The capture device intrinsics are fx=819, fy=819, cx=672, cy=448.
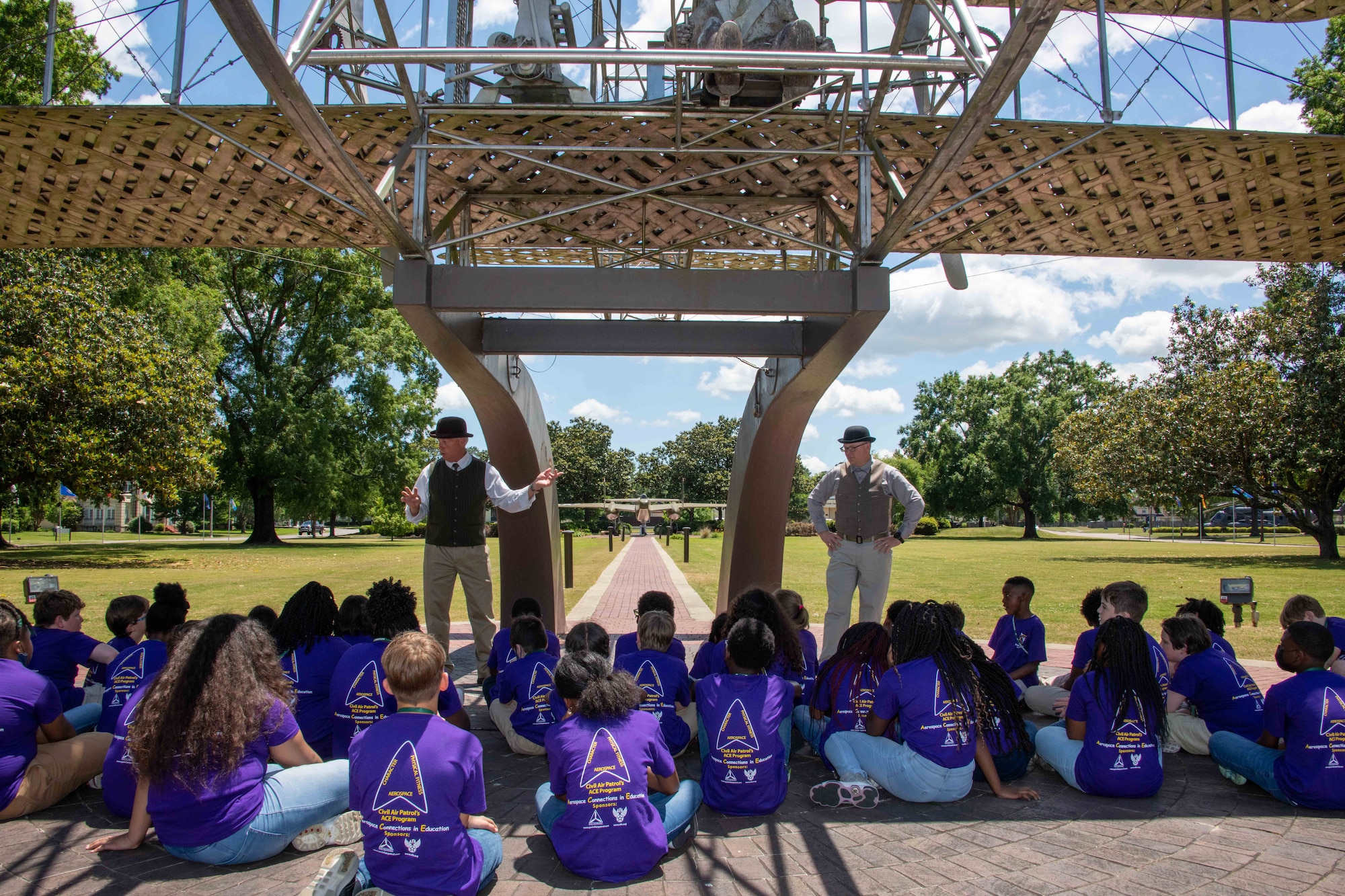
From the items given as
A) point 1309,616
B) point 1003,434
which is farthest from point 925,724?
point 1003,434

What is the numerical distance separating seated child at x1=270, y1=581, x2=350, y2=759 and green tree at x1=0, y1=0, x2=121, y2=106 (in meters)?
18.4

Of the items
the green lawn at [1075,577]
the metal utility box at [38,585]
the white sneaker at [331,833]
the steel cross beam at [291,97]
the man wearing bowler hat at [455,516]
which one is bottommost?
the green lawn at [1075,577]

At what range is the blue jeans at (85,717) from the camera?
15.8 feet

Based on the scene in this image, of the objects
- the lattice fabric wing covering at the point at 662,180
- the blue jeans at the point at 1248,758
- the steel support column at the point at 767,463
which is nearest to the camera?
the blue jeans at the point at 1248,758

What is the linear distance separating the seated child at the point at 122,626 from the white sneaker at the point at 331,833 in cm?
228

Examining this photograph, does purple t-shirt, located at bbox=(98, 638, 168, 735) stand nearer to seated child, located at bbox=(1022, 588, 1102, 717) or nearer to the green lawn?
seated child, located at bbox=(1022, 588, 1102, 717)

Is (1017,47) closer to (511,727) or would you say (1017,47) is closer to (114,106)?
(511,727)

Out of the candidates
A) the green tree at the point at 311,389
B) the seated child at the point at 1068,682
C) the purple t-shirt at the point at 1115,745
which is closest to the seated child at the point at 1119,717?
the purple t-shirt at the point at 1115,745

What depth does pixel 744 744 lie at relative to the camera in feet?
12.5

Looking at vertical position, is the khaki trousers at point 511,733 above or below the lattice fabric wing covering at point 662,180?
below

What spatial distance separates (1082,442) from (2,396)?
3785 centimetres

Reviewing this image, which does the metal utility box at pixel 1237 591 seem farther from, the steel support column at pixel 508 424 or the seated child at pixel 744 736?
the steel support column at pixel 508 424

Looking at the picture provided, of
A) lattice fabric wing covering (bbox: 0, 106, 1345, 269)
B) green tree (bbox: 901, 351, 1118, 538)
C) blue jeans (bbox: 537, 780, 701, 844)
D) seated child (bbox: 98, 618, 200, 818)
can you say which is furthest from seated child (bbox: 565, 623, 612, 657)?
green tree (bbox: 901, 351, 1118, 538)

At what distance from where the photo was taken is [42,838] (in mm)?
Answer: 3566
